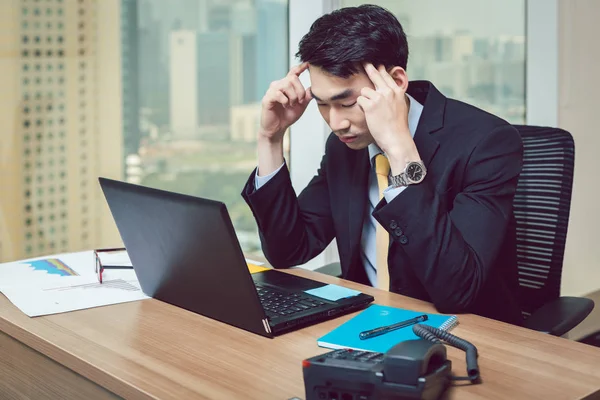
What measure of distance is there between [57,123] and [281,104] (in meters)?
0.89

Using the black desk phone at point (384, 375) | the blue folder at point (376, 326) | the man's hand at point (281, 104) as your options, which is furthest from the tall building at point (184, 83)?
the black desk phone at point (384, 375)

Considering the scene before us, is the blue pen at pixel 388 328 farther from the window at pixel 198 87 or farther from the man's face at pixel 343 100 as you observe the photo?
the window at pixel 198 87

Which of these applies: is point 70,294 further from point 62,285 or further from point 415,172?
point 415,172

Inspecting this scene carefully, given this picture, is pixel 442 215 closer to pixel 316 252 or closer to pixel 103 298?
pixel 316 252

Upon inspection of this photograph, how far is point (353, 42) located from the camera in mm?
1518

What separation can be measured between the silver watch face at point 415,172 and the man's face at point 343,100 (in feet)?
0.65

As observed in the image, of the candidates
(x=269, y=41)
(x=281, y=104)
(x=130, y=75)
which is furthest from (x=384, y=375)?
(x=269, y=41)

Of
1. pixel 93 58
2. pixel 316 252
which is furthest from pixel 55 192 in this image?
pixel 316 252

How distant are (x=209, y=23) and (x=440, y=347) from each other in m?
2.03

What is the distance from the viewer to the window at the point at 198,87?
7.97 feet

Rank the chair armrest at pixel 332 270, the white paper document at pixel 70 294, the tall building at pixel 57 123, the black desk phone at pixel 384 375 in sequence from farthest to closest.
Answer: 1. the tall building at pixel 57 123
2. the chair armrest at pixel 332 270
3. the white paper document at pixel 70 294
4. the black desk phone at pixel 384 375

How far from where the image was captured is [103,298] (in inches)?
54.8

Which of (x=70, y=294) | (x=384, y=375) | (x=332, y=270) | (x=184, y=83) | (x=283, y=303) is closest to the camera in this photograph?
(x=384, y=375)

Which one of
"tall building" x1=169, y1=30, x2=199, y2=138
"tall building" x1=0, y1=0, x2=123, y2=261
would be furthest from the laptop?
"tall building" x1=169, y1=30, x2=199, y2=138
